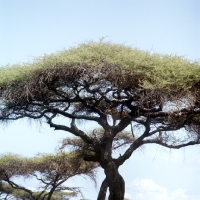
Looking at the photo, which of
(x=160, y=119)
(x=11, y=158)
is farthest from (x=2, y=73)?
(x=11, y=158)

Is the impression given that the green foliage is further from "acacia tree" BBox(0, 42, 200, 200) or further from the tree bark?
the tree bark

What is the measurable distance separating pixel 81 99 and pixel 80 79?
895 millimetres

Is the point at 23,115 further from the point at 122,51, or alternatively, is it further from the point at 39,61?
the point at 122,51

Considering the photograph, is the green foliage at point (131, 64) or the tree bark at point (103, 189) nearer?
the green foliage at point (131, 64)

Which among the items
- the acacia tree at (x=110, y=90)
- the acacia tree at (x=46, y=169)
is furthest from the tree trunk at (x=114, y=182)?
the acacia tree at (x=46, y=169)

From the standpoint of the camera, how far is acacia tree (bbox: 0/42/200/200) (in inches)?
452

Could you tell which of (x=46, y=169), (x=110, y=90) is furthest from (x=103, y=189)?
(x=46, y=169)

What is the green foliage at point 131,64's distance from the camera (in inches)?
450

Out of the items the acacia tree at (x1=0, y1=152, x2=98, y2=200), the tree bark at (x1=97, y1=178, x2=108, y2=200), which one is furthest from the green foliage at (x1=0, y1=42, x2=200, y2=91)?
the acacia tree at (x1=0, y1=152, x2=98, y2=200)

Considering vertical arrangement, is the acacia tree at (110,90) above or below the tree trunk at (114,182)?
above

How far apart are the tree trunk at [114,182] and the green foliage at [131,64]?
296cm

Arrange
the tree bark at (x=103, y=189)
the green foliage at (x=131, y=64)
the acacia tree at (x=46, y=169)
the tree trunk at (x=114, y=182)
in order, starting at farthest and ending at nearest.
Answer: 1. the acacia tree at (x=46, y=169)
2. the tree bark at (x=103, y=189)
3. the tree trunk at (x=114, y=182)
4. the green foliage at (x=131, y=64)

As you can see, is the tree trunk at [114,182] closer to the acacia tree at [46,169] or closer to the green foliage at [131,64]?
the green foliage at [131,64]

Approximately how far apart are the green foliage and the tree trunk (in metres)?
2.96
